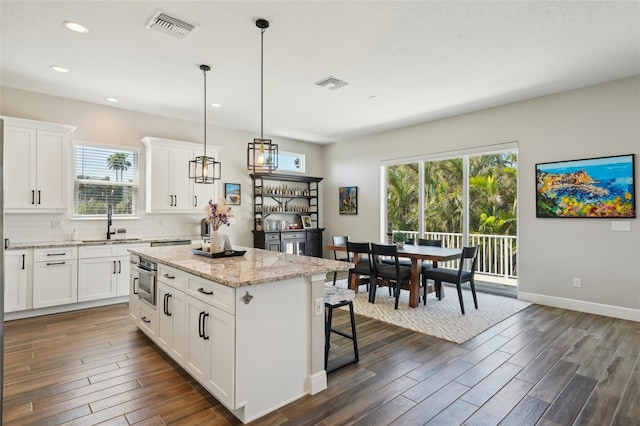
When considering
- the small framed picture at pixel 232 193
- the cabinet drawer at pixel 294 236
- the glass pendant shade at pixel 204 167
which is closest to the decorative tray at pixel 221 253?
the glass pendant shade at pixel 204 167

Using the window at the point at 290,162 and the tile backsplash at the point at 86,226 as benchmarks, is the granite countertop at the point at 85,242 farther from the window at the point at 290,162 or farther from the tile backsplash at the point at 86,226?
the window at the point at 290,162

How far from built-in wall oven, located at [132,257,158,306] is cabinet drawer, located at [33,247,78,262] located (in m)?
1.62

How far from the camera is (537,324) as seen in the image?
13.1 feet

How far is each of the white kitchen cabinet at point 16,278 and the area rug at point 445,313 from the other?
4243 millimetres

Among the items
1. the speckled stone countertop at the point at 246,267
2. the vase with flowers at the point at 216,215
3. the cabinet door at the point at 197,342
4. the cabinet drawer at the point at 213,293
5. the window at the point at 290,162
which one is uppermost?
the window at the point at 290,162

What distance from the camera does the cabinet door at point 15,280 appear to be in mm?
4156

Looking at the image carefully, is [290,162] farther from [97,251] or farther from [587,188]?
[587,188]

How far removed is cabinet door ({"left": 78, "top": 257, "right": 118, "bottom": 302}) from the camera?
183 inches

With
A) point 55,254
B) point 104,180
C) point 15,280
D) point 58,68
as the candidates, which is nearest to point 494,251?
point 104,180

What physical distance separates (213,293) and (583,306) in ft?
15.8

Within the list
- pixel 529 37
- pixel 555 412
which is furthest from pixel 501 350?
pixel 529 37

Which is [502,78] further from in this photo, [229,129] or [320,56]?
[229,129]

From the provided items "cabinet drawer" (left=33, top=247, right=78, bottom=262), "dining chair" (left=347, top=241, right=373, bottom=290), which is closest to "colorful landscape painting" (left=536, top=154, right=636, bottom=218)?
"dining chair" (left=347, top=241, right=373, bottom=290)

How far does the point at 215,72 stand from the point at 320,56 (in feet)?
4.33
